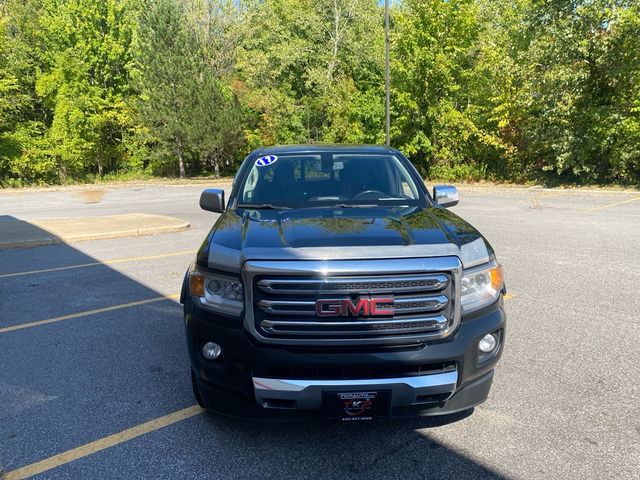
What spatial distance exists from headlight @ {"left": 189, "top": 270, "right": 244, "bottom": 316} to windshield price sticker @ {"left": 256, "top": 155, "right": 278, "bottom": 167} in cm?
167

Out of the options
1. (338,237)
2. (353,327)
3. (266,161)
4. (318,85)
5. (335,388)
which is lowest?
(335,388)

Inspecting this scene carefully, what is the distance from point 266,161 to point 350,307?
2186 mm

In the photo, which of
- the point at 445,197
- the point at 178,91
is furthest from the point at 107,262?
the point at 178,91

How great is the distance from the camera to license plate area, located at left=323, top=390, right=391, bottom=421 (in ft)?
8.19

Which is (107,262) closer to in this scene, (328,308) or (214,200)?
(214,200)

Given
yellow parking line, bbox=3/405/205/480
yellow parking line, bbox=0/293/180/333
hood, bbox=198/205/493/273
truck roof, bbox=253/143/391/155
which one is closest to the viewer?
hood, bbox=198/205/493/273

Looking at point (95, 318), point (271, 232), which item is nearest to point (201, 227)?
point (95, 318)

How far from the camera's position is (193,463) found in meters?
2.75

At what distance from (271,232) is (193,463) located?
1.39 metres

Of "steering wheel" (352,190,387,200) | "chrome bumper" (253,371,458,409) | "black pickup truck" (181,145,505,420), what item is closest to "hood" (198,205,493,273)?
"black pickup truck" (181,145,505,420)

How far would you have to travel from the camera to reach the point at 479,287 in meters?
2.79

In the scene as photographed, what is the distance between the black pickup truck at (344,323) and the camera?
252 cm

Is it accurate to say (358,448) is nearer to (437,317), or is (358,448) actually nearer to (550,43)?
(437,317)

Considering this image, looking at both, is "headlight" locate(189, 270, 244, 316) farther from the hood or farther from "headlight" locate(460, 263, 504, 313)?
"headlight" locate(460, 263, 504, 313)
